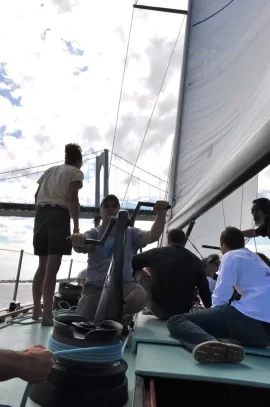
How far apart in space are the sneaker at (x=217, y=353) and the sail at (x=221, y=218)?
510 cm

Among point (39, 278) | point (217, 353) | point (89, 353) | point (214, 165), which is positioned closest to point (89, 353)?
point (89, 353)

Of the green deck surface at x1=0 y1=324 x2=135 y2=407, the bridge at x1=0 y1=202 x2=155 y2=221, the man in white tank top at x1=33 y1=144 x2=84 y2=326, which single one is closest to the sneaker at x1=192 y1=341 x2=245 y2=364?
the green deck surface at x1=0 y1=324 x2=135 y2=407

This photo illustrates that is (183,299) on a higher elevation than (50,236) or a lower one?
lower

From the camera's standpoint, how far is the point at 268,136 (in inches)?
37.1

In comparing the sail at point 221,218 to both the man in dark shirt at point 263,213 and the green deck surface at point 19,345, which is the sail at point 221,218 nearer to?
the man in dark shirt at point 263,213

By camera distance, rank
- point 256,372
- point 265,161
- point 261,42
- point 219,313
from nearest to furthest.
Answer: point 265,161 < point 256,372 < point 261,42 < point 219,313

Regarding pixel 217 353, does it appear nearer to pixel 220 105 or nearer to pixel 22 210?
pixel 220 105

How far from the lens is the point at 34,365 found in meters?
0.90

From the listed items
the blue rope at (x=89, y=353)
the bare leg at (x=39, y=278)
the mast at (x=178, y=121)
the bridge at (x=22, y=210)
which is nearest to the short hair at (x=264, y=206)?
the mast at (x=178, y=121)

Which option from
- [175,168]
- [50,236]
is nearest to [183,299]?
[50,236]

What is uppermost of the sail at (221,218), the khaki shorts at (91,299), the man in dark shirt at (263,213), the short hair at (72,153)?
the sail at (221,218)

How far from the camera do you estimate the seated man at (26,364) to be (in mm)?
859

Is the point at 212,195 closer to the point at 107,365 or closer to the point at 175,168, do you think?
the point at 107,365

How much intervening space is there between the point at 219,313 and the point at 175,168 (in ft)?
6.09
